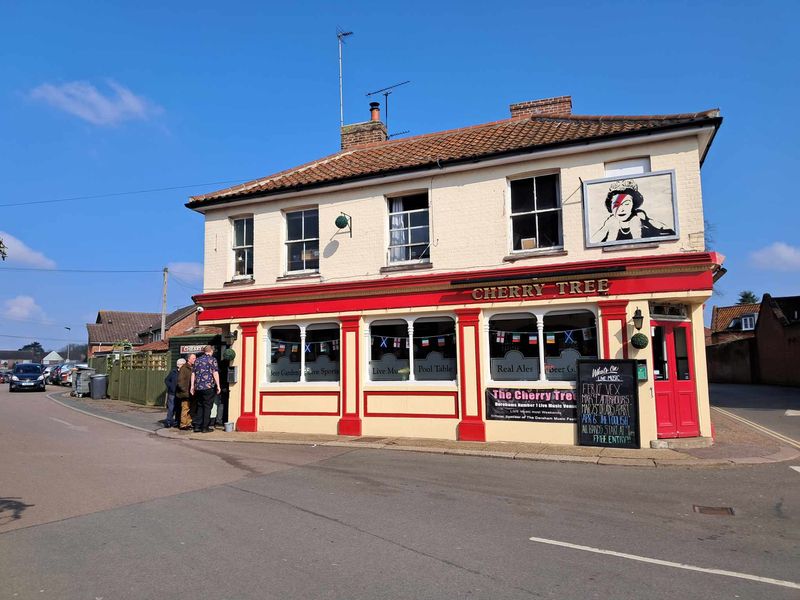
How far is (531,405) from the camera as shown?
1196cm

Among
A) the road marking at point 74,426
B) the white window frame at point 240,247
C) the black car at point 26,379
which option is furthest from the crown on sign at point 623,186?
the black car at point 26,379

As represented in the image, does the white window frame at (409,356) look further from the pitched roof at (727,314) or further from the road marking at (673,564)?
the pitched roof at (727,314)

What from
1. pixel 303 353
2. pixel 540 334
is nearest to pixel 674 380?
pixel 540 334

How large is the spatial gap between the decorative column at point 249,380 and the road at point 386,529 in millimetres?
4467

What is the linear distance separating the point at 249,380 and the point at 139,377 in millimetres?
11193

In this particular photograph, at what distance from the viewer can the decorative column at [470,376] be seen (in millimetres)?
12398

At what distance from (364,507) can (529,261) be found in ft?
23.0

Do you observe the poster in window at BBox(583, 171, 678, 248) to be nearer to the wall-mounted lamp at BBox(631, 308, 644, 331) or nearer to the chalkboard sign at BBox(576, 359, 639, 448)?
the wall-mounted lamp at BBox(631, 308, 644, 331)

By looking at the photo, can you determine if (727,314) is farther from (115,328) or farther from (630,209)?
(115,328)

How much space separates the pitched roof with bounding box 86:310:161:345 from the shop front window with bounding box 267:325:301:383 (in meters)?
62.4

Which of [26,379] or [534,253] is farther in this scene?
[26,379]

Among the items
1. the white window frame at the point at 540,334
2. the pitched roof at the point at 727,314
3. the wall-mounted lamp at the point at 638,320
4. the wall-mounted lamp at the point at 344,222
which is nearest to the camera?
the wall-mounted lamp at the point at 638,320

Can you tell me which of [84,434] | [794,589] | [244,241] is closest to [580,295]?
[794,589]

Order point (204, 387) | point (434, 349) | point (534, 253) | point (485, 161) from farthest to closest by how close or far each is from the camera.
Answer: point (204, 387), point (434, 349), point (485, 161), point (534, 253)
